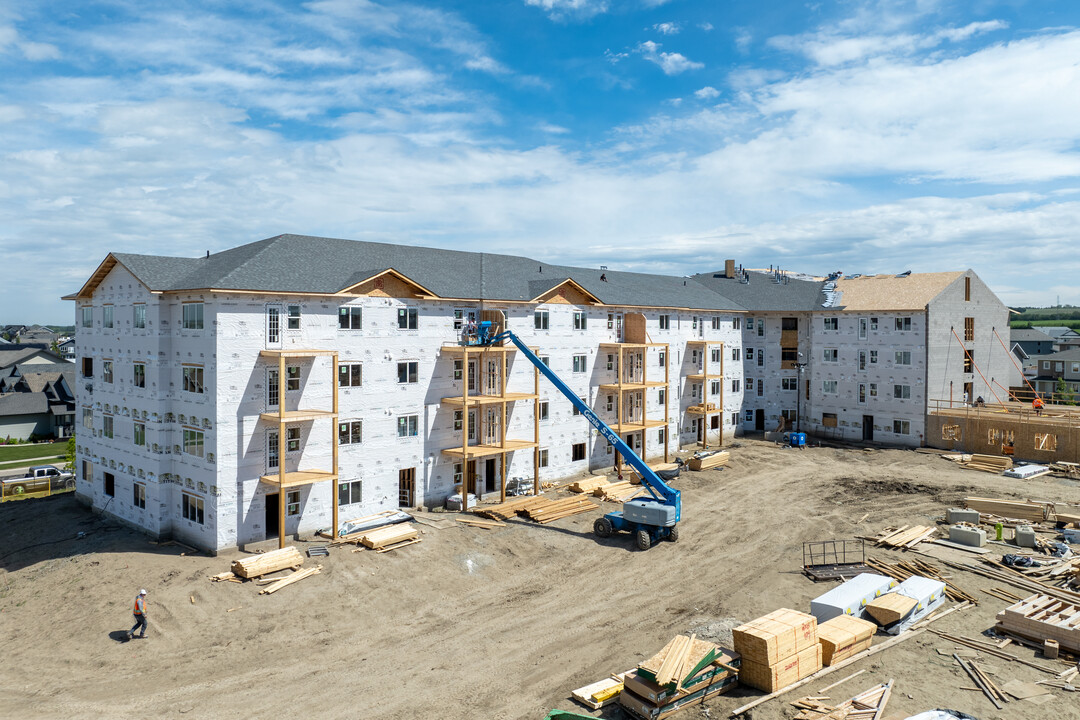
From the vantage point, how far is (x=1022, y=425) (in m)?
50.5

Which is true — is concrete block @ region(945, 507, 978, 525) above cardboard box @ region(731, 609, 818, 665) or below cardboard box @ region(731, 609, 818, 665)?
below

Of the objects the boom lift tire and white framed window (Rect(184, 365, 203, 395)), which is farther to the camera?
the boom lift tire

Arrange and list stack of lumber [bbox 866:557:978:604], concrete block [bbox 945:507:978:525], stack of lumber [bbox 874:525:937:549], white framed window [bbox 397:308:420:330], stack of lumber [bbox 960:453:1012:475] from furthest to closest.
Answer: stack of lumber [bbox 960:453:1012:475] → white framed window [bbox 397:308:420:330] → concrete block [bbox 945:507:978:525] → stack of lumber [bbox 874:525:937:549] → stack of lumber [bbox 866:557:978:604]

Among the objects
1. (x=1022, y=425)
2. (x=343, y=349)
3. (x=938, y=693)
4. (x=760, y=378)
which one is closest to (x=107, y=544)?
(x=343, y=349)

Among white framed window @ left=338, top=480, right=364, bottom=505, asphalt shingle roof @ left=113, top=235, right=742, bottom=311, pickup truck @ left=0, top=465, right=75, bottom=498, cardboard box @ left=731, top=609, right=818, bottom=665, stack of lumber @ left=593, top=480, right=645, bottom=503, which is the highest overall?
asphalt shingle roof @ left=113, top=235, right=742, bottom=311

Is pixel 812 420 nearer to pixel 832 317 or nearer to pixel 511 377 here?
pixel 832 317

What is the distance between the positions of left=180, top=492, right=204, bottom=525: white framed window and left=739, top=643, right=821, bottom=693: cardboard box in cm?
2459

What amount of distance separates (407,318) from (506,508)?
39.6 feet

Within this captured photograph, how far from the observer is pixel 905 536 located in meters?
33.1

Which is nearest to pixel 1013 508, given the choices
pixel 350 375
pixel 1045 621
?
pixel 1045 621

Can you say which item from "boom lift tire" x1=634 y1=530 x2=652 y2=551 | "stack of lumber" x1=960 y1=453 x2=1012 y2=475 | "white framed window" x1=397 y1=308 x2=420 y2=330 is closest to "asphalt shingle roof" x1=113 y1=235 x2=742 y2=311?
"white framed window" x1=397 y1=308 x2=420 y2=330

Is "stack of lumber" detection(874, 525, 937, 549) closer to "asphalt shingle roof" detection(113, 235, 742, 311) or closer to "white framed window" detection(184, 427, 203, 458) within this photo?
"asphalt shingle roof" detection(113, 235, 742, 311)

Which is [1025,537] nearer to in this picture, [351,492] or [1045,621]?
[1045,621]

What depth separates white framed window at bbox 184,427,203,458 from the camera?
30906 millimetres
